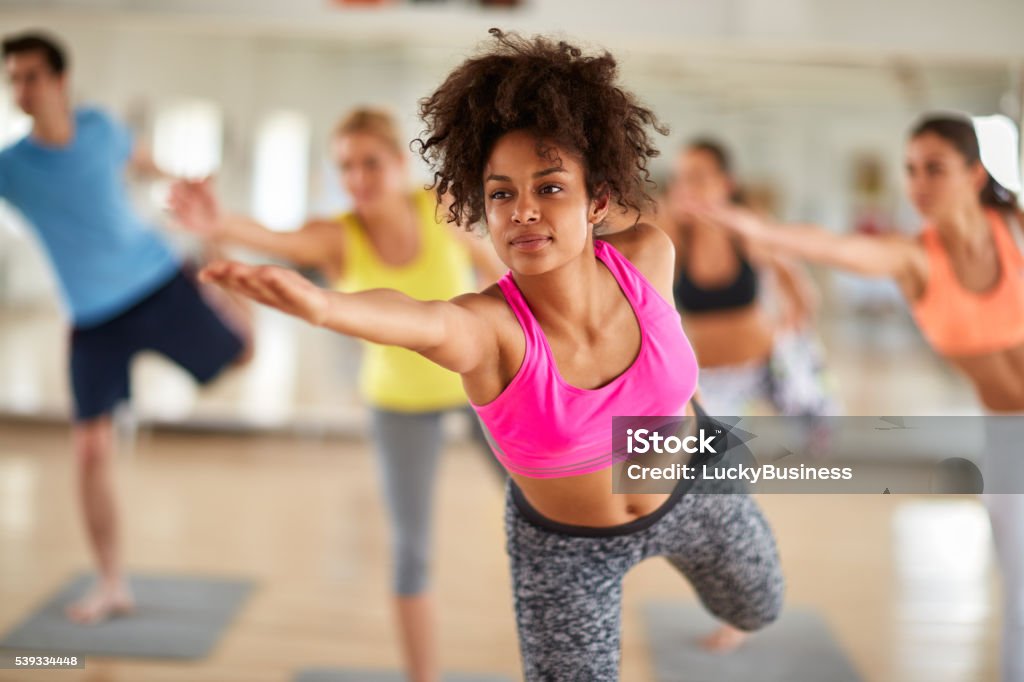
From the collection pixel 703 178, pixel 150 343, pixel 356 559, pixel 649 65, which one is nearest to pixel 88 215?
pixel 150 343

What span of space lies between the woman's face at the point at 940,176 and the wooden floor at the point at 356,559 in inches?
53.5

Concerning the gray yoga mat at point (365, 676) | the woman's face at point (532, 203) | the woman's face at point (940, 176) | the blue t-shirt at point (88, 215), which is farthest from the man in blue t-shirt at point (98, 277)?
the woman's face at point (940, 176)

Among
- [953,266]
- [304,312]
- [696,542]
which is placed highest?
[953,266]

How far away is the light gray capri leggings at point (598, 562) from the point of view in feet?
5.59

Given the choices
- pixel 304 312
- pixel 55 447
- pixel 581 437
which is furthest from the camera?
pixel 55 447

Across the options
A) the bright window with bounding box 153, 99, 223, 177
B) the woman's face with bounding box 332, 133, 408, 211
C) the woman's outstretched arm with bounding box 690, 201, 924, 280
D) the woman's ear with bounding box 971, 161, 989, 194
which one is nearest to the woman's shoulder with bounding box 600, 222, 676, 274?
the woman's outstretched arm with bounding box 690, 201, 924, 280

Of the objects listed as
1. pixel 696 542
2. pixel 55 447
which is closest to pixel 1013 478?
pixel 696 542

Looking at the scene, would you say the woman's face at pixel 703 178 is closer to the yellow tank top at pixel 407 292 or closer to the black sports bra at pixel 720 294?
the black sports bra at pixel 720 294

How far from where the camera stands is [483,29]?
5074 millimetres

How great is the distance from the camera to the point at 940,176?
2299 mm

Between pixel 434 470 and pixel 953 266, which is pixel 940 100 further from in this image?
pixel 434 470

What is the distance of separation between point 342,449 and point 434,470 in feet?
8.98

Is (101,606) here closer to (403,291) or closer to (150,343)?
(150,343)

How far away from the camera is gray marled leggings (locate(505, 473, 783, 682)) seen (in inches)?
67.1
